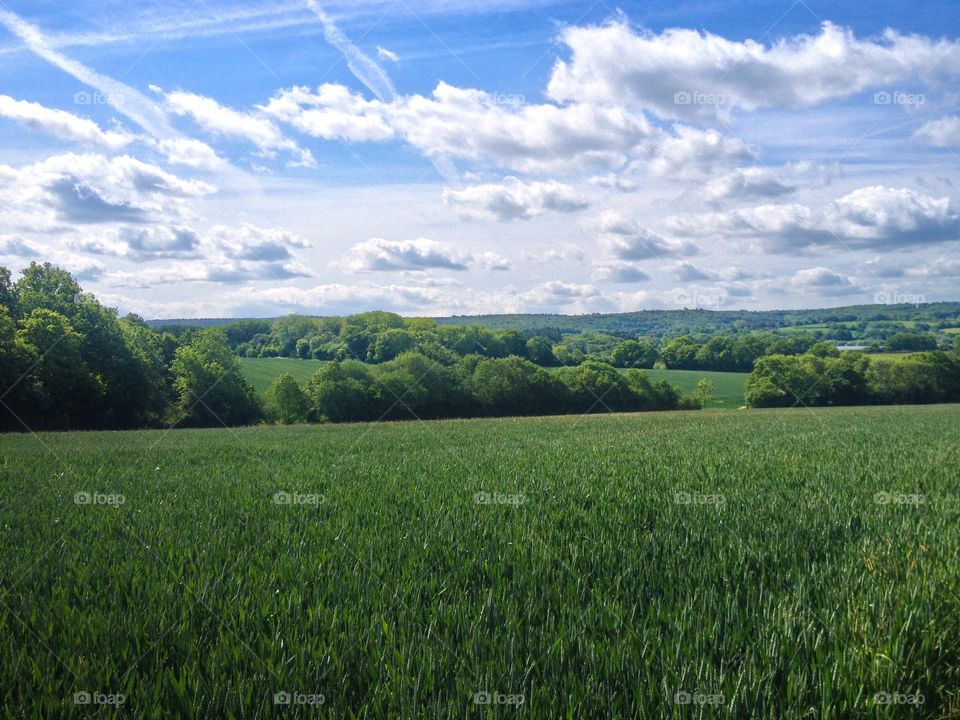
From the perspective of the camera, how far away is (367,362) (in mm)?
54812

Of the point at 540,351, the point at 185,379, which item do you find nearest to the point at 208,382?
the point at 185,379

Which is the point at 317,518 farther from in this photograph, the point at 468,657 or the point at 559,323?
the point at 559,323

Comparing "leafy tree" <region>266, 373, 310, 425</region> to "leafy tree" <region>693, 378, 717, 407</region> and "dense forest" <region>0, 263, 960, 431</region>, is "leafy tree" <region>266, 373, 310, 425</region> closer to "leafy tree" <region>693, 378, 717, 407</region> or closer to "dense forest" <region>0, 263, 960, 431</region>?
"dense forest" <region>0, 263, 960, 431</region>

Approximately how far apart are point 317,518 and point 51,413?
3957cm

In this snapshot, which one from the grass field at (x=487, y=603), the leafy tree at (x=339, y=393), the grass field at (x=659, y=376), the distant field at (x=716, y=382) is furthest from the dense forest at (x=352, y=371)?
the grass field at (x=487, y=603)

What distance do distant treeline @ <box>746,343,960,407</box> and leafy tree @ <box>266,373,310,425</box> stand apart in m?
51.4

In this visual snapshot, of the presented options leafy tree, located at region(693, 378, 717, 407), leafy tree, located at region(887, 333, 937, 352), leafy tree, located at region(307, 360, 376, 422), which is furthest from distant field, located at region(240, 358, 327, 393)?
leafy tree, located at region(887, 333, 937, 352)

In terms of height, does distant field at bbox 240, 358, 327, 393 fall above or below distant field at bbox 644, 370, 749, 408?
above

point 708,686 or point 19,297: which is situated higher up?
point 19,297

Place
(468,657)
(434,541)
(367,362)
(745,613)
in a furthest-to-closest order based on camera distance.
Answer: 1. (367,362)
2. (434,541)
3. (745,613)
4. (468,657)

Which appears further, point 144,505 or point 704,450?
point 704,450

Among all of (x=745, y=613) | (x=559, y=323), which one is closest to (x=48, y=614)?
(x=745, y=613)

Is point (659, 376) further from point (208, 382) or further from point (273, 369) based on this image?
point (208, 382)

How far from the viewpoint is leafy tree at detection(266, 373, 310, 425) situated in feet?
178
